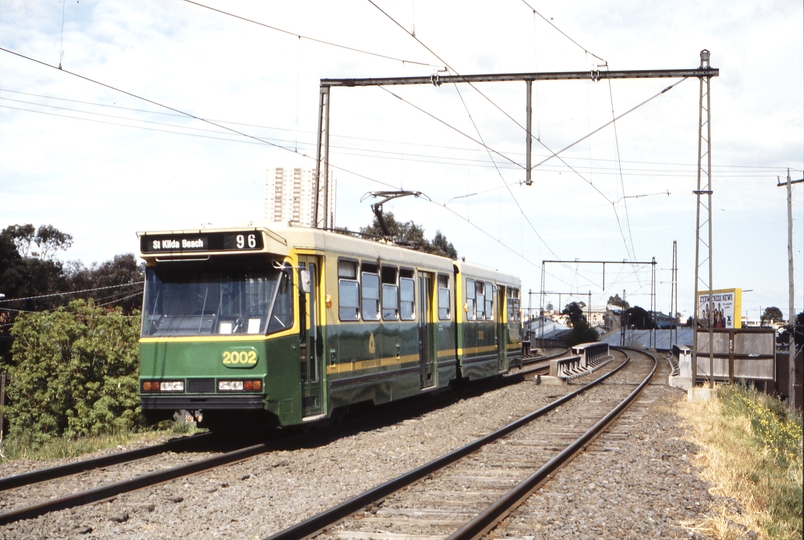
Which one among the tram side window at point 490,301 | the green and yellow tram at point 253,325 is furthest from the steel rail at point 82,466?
the tram side window at point 490,301

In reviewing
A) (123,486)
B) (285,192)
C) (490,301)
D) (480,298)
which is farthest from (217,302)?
(285,192)

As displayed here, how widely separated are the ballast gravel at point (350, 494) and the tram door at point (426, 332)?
124 inches

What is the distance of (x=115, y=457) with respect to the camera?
10531mm

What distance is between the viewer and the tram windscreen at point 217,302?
11.4m

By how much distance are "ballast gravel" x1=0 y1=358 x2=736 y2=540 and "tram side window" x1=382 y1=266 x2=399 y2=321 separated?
2215 millimetres

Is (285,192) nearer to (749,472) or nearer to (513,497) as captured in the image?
(749,472)

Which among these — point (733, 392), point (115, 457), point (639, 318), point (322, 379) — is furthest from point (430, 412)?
point (639, 318)

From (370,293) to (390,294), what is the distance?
0.99 m

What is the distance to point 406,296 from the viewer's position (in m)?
15.9

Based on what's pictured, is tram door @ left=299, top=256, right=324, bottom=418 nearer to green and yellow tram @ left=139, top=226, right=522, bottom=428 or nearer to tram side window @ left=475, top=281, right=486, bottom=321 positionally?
green and yellow tram @ left=139, top=226, right=522, bottom=428

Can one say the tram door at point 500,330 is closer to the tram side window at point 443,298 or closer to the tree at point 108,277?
the tram side window at point 443,298

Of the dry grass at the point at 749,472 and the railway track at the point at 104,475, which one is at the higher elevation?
the dry grass at the point at 749,472

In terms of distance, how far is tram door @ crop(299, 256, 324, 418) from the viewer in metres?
11.8

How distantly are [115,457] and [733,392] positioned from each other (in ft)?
43.5
